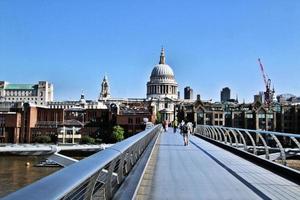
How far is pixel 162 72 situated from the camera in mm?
167250

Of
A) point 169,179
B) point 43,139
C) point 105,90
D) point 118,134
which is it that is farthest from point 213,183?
point 105,90

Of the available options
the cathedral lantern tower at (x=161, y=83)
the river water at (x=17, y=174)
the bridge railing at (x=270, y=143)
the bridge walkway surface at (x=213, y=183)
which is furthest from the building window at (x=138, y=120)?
the bridge walkway surface at (x=213, y=183)

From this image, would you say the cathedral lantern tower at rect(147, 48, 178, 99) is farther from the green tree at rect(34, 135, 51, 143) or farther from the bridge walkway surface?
the bridge walkway surface

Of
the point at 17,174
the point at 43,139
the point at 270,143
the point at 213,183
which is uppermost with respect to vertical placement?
the point at 270,143

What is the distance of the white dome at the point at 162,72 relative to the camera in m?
167

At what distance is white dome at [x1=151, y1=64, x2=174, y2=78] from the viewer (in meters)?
167

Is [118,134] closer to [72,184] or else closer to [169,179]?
[169,179]

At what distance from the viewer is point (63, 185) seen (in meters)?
2.46

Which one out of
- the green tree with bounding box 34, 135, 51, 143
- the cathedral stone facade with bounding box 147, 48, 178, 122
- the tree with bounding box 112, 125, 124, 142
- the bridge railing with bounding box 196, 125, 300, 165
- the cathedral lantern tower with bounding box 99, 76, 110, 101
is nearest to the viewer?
the bridge railing with bounding box 196, 125, 300, 165

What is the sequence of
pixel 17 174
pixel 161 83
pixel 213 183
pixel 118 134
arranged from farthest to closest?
pixel 161 83
pixel 118 134
pixel 17 174
pixel 213 183

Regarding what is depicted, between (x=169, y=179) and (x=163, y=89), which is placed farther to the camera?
(x=163, y=89)

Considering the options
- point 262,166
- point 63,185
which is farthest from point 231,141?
point 63,185

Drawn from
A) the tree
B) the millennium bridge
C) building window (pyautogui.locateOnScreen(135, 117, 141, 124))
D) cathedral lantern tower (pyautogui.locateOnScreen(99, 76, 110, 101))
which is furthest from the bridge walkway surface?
cathedral lantern tower (pyautogui.locateOnScreen(99, 76, 110, 101))

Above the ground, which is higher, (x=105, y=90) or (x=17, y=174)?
(x=105, y=90)
